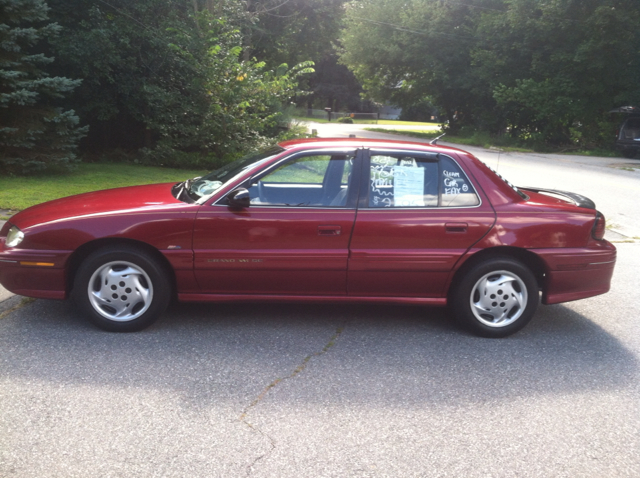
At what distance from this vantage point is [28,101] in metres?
11.6

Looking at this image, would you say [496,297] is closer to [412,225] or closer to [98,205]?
[412,225]

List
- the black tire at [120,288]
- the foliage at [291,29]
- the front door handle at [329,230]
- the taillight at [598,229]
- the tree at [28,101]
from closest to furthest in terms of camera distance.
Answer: the black tire at [120,288] < the front door handle at [329,230] < the taillight at [598,229] < the tree at [28,101] < the foliage at [291,29]

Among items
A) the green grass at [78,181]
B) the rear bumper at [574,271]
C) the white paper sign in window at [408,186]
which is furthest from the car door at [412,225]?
the green grass at [78,181]

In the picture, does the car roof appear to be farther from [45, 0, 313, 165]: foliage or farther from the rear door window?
[45, 0, 313, 165]: foliage

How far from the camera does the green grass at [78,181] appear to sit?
9.86 meters

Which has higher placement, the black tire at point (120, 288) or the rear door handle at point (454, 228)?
the rear door handle at point (454, 228)

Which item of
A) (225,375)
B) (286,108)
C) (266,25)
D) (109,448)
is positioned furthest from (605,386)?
(266,25)

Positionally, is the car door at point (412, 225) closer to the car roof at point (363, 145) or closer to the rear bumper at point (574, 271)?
the car roof at point (363, 145)

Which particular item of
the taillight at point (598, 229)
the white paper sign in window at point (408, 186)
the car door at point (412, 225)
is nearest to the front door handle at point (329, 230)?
the car door at point (412, 225)

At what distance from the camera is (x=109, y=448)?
3.22m

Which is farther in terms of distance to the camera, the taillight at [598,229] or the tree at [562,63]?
the tree at [562,63]

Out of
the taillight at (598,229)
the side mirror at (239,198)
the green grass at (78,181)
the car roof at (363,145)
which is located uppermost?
the car roof at (363,145)

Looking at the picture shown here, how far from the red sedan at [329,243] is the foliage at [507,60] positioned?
26074 millimetres

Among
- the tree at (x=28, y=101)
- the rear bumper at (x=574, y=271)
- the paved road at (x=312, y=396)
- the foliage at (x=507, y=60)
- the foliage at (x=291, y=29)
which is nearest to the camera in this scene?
the paved road at (x=312, y=396)
